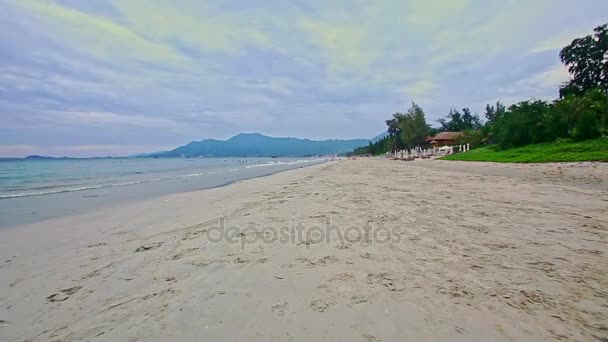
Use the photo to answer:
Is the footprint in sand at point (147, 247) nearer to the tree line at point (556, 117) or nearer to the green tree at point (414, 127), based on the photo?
the tree line at point (556, 117)

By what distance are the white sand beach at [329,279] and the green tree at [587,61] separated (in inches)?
1716

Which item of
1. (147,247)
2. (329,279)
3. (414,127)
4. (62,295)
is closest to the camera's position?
(329,279)

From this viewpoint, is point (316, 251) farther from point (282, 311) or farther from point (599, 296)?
point (599, 296)

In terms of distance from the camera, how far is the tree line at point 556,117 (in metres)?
17.9

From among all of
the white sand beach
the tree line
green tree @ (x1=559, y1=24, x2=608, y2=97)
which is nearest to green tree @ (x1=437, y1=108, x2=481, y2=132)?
the tree line

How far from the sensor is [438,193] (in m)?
8.37

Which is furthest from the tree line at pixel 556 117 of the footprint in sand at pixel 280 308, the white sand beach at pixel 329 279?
the footprint in sand at pixel 280 308

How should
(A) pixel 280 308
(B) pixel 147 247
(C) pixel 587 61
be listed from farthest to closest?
(C) pixel 587 61, (B) pixel 147 247, (A) pixel 280 308

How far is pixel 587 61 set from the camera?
36406mm

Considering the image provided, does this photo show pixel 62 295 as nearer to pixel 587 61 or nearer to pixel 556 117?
pixel 556 117

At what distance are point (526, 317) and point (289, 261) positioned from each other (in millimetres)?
→ 2432

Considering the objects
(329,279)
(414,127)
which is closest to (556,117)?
(329,279)

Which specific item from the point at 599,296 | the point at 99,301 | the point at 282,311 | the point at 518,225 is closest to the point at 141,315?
the point at 99,301

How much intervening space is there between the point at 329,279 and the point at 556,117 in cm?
2512
